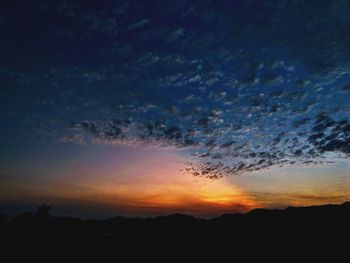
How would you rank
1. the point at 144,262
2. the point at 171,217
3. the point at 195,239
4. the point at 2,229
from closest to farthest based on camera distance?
the point at 144,262 < the point at 195,239 < the point at 2,229 < the point at 171,217

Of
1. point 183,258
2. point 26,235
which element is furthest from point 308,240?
point 26,235

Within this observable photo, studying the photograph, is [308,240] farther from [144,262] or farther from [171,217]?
[171,217]

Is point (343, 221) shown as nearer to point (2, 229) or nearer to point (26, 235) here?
point (26, 235)

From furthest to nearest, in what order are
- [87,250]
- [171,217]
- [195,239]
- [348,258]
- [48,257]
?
[171,217]
[195,239]
[87,250]
[48,257]
[348,258]

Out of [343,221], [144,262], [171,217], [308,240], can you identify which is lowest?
[144,262]

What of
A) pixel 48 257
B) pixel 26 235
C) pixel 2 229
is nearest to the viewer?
pixel 48 257

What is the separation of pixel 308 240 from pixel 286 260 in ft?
23.5

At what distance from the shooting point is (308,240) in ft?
142

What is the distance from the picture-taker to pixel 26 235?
2301 inches

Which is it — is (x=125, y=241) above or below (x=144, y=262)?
above

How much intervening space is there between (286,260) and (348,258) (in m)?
6.99

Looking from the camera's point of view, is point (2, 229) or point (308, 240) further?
point (2, 229)

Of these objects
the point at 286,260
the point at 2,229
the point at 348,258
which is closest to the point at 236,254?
the point at 286,260

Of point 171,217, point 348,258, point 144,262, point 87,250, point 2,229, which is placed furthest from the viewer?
point 171,217
